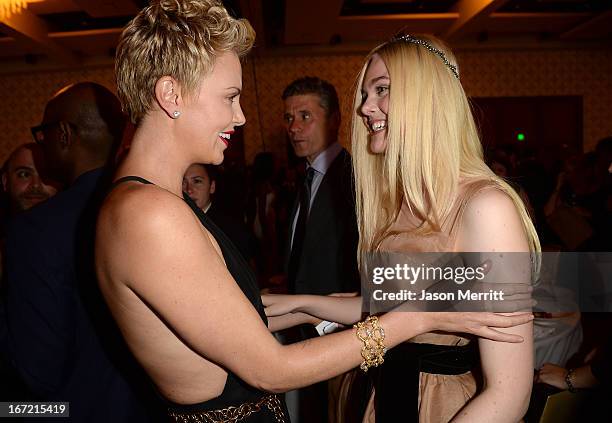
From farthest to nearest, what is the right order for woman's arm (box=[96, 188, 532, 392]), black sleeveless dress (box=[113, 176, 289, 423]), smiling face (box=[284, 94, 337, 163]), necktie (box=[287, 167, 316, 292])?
smiling face (box=[284, 94, 337, 163]) < necktie (box=[287, 167, 316, 292]) < black sleeveless dress (box=[113, 176, 289, 423]) < woman's arm (box=[96, 188, 532, 392])

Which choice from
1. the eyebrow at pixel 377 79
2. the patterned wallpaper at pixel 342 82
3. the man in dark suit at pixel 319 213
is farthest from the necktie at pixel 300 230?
the patterned wallpaper at pixel 342 82

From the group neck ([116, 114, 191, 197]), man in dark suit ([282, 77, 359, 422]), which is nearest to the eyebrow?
neck ([116, 114, 191, 197])

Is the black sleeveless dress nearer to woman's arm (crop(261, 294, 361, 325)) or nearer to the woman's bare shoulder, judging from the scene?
woman's arm (crop(261, 294, 361, 325))

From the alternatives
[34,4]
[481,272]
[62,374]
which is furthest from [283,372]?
[34,4]

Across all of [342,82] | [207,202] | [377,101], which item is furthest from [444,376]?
[342,82]

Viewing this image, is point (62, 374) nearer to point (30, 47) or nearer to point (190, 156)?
point (190, 156)

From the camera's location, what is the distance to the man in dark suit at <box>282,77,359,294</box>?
2.85 m

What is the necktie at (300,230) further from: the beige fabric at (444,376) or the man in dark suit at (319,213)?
the beige fabric at (444,376)

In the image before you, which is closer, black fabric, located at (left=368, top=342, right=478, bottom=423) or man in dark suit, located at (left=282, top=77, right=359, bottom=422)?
black fabric, located at (left=368, top=342, right=478, bottom=423)

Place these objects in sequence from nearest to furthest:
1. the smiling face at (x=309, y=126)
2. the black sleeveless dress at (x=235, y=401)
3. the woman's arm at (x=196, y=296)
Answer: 1. the woman's arm at (x=196, y=296)
2. the black sleeveless dress at (x=235, y=401)
3. the smiling face at (x=309, y=126)

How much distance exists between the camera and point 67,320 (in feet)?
4.85

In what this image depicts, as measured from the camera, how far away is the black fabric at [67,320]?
1433 millimetres

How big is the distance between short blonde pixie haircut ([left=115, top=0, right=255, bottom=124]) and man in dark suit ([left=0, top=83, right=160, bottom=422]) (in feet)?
1.62

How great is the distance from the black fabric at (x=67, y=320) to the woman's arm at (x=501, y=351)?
0.94 metres
